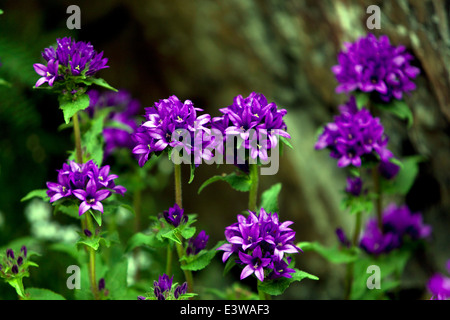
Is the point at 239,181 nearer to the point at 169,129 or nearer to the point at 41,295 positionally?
the point at 169,129

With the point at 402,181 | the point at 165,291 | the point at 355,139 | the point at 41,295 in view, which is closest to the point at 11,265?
the point at 41,295

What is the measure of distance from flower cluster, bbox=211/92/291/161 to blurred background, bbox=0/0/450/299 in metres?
1.17

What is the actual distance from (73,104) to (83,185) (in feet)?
1.08

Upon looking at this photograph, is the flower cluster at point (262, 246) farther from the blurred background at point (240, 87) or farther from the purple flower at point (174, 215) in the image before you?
the blurred background at point (240, 87)

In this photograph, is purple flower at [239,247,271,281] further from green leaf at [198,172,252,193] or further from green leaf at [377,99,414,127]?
green leaf at [377,99,414,127]

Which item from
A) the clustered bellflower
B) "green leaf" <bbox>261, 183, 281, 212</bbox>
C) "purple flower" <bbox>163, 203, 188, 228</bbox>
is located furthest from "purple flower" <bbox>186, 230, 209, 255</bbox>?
the clustered bellflower

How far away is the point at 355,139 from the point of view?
7.98 ft

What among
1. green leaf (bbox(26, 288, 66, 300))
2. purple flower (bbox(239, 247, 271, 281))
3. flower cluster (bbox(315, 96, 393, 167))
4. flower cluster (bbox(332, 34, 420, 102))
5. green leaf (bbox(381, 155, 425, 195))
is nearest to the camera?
purple flower (bbox(239, 247, 271, 281))

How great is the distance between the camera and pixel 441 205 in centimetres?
322

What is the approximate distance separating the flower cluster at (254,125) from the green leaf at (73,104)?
513mm

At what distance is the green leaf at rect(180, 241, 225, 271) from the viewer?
211 centimetres

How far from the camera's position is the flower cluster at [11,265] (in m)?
2.13
